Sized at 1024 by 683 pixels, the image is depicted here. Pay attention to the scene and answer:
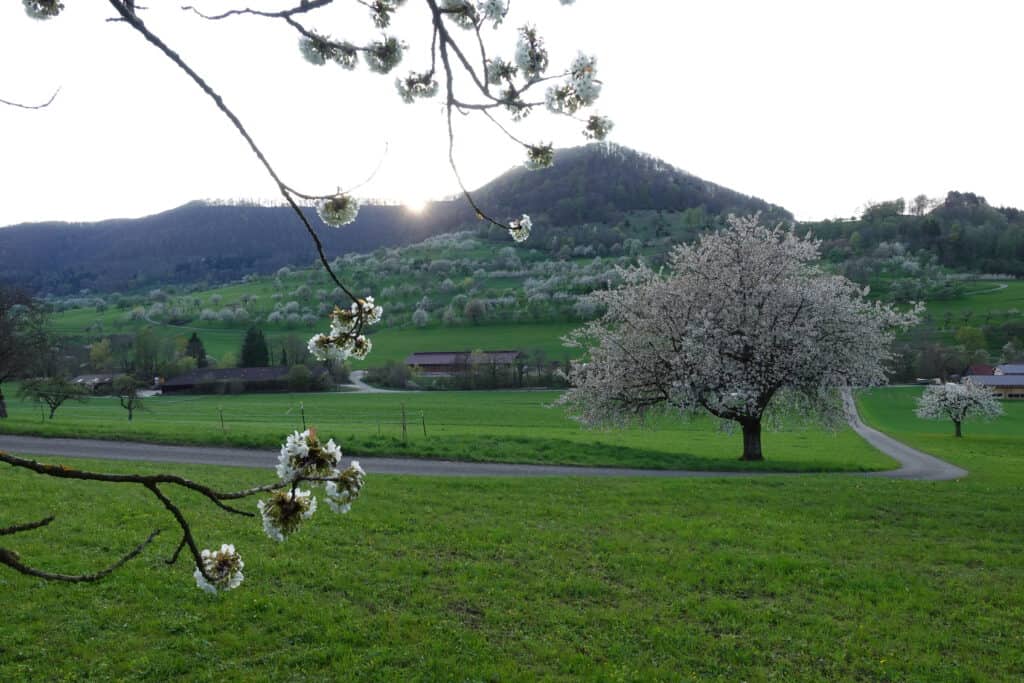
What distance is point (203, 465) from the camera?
58.8ft

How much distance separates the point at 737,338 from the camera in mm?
21062

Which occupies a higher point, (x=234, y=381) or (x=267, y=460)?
(x=267, y=460)

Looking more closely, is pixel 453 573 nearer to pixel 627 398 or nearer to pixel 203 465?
pixel 203 465

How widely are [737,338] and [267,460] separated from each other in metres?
15.2

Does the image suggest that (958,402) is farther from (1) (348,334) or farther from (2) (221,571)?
(2) (221,571)

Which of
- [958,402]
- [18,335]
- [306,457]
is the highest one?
[18,335]

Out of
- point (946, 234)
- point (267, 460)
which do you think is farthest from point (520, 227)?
point (946, 234)

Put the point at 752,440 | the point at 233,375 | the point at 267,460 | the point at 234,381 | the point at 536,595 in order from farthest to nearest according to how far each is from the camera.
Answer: the point at 233,375 → the point at 234,381 → the point at 752,440 → the point at 267,460 → the point at 536,595

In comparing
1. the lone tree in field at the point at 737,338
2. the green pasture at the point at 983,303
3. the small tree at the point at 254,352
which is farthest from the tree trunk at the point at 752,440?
the green pasture at the point at 983,303

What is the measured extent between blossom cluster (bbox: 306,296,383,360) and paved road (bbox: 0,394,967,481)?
15.1m

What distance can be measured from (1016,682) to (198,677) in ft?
25.9

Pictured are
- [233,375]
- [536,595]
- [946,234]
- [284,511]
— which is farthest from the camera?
[946,234]

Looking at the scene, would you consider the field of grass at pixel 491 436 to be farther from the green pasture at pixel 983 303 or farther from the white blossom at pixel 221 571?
the green pasture at pixel 983 303

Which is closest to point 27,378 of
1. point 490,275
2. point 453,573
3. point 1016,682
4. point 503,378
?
point 453,573
